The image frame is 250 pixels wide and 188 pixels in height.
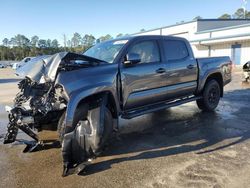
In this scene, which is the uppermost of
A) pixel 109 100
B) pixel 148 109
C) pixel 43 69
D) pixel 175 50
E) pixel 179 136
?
pixel 175 50

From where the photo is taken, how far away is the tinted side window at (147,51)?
5898mm

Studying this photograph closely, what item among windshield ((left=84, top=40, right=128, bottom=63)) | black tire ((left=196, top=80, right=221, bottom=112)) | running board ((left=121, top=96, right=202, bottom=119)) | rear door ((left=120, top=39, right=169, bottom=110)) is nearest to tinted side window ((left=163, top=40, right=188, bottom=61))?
rear door ((left=120, top=39, right=169, bottom=110))

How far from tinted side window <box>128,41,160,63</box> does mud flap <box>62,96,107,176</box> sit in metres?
1.91

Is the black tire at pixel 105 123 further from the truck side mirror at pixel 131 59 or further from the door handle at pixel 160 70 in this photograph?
the door handle at pixel 160 70

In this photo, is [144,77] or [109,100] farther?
[144,77]

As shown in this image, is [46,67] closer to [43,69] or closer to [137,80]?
[43,69]

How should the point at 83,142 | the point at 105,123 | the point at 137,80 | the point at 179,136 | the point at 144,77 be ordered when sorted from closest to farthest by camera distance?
the point at 83,142, the point at 105,123, the point at 137,80, the point at 144,77, the point at 179,136

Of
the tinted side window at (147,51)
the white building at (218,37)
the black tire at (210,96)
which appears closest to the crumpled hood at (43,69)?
the tinted side window at (147,51)

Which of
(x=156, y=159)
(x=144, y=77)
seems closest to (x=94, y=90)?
(x=144, y=77)

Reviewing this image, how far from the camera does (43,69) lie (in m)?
4.66

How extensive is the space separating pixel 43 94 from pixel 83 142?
1089mm

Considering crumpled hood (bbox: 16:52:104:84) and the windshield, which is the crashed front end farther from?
the windshield

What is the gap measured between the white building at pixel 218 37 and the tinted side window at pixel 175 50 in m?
24.5

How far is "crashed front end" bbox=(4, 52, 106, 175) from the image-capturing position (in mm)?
4449
